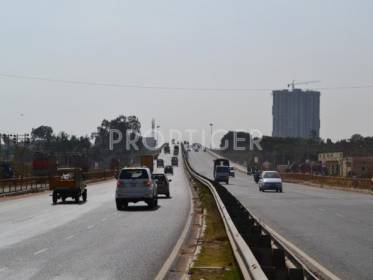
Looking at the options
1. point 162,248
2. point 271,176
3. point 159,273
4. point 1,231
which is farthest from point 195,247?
point 271,176

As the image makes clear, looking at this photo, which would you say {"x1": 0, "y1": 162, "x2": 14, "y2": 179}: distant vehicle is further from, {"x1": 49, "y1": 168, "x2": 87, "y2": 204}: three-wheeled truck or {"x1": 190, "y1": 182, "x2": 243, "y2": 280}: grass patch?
{"x1": 190, "y1": 182, "x2": 243, "y2": 280}: grass patch

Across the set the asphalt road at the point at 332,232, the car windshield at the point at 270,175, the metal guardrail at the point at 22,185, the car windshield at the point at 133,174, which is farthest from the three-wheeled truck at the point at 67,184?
the car windshield at the point at 270,175

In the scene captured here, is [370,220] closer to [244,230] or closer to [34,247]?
[244,230]

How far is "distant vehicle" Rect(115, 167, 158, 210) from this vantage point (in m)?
38.6

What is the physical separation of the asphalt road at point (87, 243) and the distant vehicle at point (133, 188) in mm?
3245

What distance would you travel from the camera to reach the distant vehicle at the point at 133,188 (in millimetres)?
38594

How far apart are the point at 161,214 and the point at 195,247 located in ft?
47.4

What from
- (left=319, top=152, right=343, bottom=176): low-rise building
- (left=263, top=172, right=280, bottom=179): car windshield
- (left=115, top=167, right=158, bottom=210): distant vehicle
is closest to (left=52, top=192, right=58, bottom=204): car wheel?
(left=115, top=167, right=158, bottom=210): distant vehicle

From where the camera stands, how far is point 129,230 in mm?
25172

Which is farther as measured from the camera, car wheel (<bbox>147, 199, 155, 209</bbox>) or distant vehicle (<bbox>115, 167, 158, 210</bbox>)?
car wheel (<bbox>147, 199, 155, 209</bbox>)

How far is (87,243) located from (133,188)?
18.0 meters

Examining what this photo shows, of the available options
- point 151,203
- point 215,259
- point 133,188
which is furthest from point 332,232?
point 151,203

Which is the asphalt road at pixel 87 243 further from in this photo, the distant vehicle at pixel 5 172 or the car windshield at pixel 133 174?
the distant vehicle at pixel 5 172

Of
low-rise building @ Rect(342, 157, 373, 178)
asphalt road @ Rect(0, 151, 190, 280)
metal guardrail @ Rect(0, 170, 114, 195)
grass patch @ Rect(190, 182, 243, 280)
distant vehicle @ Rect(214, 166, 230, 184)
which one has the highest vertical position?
low-rise building @ Rect(342, 157, 373, 178)
